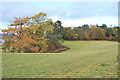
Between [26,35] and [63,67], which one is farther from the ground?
[26,35]

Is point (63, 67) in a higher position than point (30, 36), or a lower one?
lower

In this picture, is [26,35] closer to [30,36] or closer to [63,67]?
[30,36]

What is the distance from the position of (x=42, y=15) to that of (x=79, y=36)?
54.5 ft

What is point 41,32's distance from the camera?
2370 centimetres

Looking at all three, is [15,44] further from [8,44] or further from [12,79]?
[12,79]

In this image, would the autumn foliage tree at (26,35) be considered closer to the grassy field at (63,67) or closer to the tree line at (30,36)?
the tree line at (30,36)

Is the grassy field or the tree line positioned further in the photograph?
the tree line

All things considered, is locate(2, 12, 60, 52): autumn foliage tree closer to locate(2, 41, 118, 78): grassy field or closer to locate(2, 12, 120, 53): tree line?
locate(2, 12, 120, 53): tree line

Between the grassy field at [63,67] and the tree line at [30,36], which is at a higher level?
the tree line at [30,36]

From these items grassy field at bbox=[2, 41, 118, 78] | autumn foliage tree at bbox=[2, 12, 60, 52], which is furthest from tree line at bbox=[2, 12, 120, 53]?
grassy field at bbox=[2, 41, 118, 78]

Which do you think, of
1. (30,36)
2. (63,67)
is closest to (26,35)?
(30,36)

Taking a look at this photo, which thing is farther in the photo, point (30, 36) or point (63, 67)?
point (30, 36)

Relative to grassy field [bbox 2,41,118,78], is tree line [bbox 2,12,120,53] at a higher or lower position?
higher

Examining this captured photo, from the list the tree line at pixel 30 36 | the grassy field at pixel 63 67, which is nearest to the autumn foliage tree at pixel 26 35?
the tree line at pixel 30 36
